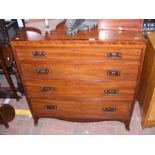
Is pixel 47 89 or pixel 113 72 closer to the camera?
pixel 113 72

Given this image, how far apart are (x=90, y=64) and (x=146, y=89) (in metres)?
0.78

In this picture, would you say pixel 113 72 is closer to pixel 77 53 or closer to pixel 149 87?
pixel 77 53

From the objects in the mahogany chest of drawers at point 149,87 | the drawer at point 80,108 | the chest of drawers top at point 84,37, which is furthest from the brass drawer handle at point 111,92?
the chest of drawers top at point 84,37

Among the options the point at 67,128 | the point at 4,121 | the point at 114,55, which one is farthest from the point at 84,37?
the point at 4,121

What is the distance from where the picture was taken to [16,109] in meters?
2.33

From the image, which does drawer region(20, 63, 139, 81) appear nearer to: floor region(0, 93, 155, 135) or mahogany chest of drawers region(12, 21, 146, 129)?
mahogany chest of drawers region(12, 21, 146, 129)

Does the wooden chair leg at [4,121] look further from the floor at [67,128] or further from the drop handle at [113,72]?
the drop handle at [113,72]

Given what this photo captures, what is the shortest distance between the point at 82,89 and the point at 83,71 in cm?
21

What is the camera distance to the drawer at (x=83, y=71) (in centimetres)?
147

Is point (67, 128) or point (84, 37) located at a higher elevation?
point (84, 37)

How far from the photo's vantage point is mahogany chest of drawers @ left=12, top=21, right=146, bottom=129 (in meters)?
1.37

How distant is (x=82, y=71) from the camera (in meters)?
1.52

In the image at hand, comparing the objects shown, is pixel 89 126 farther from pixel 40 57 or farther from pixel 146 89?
pixel 40 57
